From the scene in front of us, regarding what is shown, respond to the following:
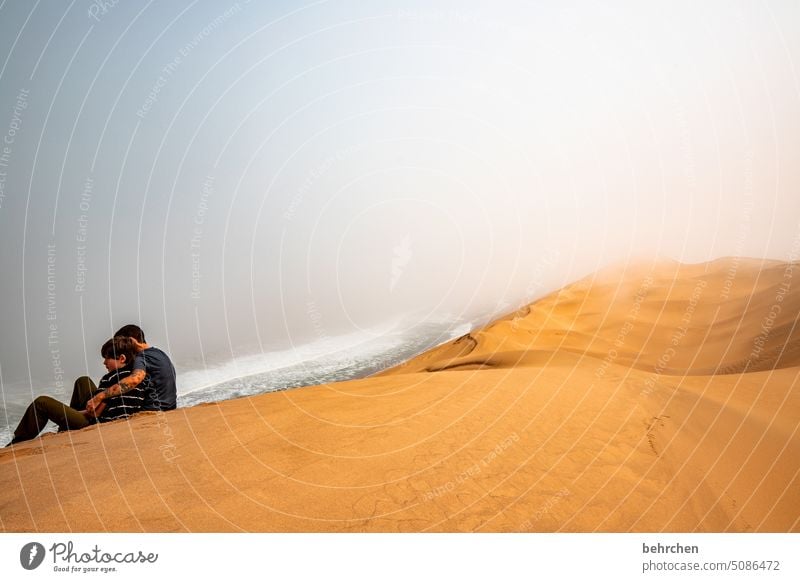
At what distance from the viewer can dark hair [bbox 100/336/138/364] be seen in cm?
637

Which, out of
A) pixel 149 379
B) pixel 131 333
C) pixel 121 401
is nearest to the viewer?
pixel 121 401

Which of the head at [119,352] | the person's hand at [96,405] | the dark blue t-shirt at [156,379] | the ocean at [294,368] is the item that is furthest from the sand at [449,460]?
the ocean at [294,368]

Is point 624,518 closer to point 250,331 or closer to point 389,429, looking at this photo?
point 389,429

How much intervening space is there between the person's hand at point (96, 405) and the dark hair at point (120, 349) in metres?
0.59

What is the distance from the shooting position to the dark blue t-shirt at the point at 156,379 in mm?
6230

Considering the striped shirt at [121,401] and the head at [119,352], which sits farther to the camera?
the head at [119,352]

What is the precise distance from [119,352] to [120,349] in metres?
0.05

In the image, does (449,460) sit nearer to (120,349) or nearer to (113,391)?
(113,391)

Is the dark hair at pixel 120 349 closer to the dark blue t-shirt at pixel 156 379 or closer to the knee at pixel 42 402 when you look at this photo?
the dark blue t-shirt at pixel 156 379

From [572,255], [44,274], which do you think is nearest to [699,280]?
[572,255]

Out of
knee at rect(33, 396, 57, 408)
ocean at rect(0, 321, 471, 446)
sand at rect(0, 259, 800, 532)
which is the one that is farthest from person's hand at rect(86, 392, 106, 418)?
ocean at rect(0, 321, 471, 446)

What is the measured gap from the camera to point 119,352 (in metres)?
6.38

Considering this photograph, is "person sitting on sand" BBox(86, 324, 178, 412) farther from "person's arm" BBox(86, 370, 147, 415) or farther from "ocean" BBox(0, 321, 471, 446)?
"ocean" BBox(0, 321, 471, 446)

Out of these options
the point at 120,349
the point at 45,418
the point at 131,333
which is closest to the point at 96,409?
the point at 45,418
